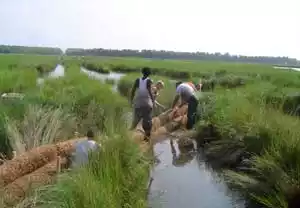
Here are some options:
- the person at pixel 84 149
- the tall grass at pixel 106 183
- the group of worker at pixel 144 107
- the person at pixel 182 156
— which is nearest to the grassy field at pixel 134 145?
the tall grass at pixel 106 183

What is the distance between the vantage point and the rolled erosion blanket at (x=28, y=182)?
17.1 feet

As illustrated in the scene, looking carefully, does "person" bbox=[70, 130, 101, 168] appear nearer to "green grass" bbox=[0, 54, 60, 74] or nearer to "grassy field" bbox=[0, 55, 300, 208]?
"grassy field" bbox=[0, 55, 300, 208]

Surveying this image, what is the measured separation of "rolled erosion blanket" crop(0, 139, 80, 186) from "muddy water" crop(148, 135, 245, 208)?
5.54 feet

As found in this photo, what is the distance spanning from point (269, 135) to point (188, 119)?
4.41 meters

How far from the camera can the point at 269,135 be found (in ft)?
23.1

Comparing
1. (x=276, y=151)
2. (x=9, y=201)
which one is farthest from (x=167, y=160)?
(x=9, y=201)

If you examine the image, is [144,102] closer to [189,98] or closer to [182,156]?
[182,156]

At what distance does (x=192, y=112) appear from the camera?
36.9ft

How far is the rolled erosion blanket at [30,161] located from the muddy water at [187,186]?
1690mm

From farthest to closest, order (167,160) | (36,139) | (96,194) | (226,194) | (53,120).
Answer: (167,160) < (53,120) < (36,139) < (226,194) < (96,194)

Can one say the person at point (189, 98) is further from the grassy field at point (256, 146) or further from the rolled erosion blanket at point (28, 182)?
the rolled erosion blanket at point (28, 182)

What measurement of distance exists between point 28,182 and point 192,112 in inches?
245

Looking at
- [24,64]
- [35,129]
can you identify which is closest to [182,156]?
[35,129]

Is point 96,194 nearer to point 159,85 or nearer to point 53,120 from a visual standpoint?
point 53,120
